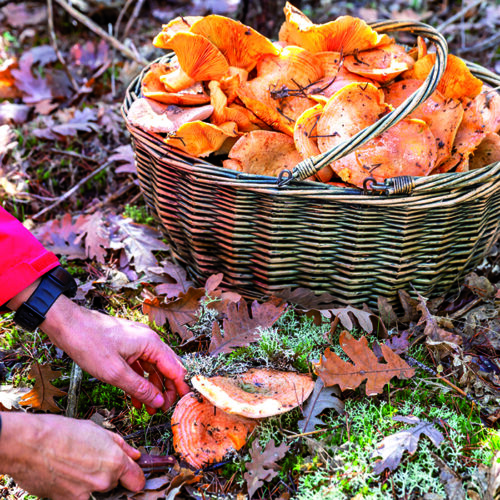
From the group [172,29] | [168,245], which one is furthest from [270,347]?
[172,29]

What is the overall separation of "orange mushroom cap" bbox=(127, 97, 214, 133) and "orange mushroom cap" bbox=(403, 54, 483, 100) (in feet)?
4.20

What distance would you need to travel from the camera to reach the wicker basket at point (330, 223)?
248 centimetres

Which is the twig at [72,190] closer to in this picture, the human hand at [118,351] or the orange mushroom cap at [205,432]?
the human hand at [118,351]

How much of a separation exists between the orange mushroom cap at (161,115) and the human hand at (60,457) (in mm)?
1590

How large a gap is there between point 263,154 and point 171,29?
36.2 inches

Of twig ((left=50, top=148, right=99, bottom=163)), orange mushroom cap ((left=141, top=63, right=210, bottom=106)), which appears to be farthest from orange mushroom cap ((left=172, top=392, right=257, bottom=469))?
twig ((left=50, top=148, right=99, bottom=163))

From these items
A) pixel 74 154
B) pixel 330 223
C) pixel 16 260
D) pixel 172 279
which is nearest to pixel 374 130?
pixel 330 223

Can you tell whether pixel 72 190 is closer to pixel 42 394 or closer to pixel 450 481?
pixel 42 394

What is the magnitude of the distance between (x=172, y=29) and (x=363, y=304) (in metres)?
1.97

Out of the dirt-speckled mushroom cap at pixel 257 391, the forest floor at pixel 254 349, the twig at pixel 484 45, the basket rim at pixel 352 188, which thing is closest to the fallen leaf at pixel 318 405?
the forest floor at pixel 254 349

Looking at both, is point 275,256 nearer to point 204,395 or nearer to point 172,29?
point 204,395

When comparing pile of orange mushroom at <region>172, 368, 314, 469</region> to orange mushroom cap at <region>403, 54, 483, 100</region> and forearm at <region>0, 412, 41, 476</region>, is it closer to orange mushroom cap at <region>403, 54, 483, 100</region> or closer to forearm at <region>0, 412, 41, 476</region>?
forearm at <region>0, 412, 41, 476</region>

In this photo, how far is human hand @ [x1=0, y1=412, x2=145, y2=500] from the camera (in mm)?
1735

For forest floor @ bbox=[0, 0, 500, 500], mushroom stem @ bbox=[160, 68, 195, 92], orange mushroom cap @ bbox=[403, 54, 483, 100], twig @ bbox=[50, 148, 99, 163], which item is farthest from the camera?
twig @ bbox=[50, 148, 99, 163]
